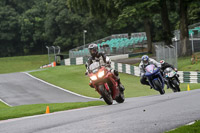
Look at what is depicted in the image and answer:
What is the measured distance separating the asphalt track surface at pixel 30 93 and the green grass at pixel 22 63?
2980cm

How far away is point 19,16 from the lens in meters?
79.3

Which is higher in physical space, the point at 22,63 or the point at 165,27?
the point at 165,27

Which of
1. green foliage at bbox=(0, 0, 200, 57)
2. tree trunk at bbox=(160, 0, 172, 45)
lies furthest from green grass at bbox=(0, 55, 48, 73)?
tree trunk at bbox=(160, 0, 172, 45)

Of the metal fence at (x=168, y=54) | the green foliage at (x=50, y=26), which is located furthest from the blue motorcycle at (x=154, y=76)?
the green foliage at (x=50, y=26)

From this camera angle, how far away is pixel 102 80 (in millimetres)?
12016

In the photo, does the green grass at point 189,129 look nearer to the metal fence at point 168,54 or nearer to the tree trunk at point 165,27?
the metal fence at point 168,54

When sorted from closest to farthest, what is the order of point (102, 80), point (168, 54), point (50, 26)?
point (102, 80)
point (168, 54)
point (50, 26)

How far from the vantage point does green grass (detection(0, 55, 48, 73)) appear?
64.6 m

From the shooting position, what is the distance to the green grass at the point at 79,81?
2484cm

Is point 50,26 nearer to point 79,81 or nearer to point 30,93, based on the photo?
point 79,81

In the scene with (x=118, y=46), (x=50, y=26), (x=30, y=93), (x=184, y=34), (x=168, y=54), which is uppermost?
(x=50, y=26)

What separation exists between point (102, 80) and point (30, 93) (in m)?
15.0

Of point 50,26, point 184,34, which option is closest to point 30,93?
point 184,34

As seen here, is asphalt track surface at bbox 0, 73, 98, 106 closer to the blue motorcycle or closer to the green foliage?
the blue motorcycle
